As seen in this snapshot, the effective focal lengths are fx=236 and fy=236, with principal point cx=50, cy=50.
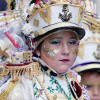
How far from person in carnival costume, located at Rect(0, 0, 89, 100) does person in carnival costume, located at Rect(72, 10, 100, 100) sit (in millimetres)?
855

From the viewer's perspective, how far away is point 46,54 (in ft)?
6.27

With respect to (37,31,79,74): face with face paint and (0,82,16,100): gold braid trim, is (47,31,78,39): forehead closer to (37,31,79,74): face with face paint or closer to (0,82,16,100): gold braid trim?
(37,31,79,74): face with face paint

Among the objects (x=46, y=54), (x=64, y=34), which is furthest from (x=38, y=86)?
(x=64, y=34)

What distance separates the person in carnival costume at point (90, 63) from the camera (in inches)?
113

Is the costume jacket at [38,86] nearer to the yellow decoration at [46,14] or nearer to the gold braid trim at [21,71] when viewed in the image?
the gold braid trim at [21,71]

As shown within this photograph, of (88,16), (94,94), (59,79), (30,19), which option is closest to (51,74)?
(59,79)

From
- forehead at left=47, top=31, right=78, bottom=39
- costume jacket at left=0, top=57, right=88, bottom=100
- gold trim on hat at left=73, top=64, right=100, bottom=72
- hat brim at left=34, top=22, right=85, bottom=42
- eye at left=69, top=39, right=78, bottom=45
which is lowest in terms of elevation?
gold trim on hat at left=73, top=64, right=100, bottom=72

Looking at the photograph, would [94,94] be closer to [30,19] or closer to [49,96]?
[49,96]

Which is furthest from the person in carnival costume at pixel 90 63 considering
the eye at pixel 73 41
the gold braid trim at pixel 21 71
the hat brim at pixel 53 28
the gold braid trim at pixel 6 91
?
the gold braid trim at pixel 6 91

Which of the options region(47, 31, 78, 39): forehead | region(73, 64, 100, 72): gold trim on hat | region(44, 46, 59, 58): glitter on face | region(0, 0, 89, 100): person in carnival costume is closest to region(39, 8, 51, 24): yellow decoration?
region(0, 0, 89, 100): person in carnival costume

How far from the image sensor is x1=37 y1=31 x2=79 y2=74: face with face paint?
6.16 ft

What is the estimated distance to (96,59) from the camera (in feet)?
10.5

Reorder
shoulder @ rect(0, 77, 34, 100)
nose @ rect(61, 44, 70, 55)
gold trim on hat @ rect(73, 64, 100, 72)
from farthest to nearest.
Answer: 1. gold trim on hat @ rect(73, 64, 100, 72)
2. nose @ rect(61, 44, 70, 55)
3. shoulder @ rect(0, 77, 34, 100)

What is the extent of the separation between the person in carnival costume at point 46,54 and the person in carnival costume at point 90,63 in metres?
Answer: 0.85
